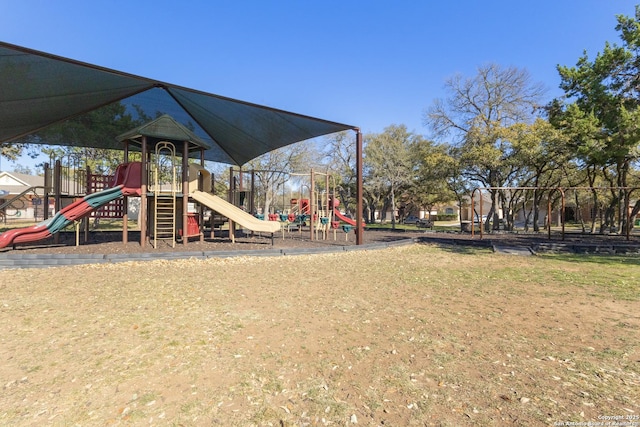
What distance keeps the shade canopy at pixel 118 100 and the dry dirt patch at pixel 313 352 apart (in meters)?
4.40

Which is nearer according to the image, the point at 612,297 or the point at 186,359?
the point at 186,359

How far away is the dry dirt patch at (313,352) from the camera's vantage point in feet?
7.47

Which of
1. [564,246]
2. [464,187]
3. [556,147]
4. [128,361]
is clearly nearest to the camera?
[128,361]

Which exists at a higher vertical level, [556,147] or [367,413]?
Result: [556,147]

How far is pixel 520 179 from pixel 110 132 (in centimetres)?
2702

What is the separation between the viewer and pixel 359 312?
14.7ft

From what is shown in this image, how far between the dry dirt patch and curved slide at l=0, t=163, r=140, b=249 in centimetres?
286

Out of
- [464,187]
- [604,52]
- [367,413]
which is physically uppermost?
[604,52]

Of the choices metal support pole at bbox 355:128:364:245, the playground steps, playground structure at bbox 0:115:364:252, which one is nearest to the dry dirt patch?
playground structure at bbox 0:115:364:252

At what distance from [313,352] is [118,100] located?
1158 cm

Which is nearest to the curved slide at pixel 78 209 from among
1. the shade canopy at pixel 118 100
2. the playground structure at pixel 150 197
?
the playground structure at pixel 150 197

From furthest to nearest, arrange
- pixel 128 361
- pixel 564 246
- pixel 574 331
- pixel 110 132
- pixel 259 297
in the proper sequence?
1. pixel 110 132
2. pixel 564 246
3. pixel 259 297
4. pixel 574 331
5. pixel 128 361

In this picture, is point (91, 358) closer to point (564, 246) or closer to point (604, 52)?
point (564, 246)

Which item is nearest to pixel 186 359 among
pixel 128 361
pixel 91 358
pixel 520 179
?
pixel 128 361
